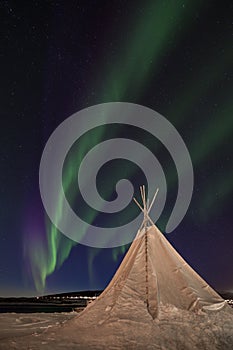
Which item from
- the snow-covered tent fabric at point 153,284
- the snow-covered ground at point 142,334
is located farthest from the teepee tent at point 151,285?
the snow-covered ground at point 142,334

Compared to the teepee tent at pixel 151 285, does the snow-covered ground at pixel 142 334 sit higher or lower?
lower

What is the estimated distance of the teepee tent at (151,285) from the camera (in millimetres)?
9398

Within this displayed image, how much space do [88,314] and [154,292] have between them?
2.07m

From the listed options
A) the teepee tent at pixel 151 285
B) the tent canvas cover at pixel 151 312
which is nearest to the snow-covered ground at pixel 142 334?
the tent canvas cover at pixel 151 312

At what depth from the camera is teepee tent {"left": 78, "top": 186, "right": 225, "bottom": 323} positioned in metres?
9.40

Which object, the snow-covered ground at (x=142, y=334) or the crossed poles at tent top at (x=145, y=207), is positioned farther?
the crossed poles at tent top at (x=145, y=207)

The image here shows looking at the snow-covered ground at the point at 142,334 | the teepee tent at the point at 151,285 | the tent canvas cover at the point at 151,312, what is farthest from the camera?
the teepee tent at the point at 151,285

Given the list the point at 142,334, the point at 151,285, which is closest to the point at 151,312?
the point at 151,285

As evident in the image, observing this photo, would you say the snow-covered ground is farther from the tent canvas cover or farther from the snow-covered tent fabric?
the snow-covered tent fabric

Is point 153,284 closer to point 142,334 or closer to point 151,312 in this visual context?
point 151,312

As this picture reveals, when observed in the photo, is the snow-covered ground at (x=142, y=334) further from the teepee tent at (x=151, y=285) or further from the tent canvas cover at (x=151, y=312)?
the teepee tent at (x=151, y=285)

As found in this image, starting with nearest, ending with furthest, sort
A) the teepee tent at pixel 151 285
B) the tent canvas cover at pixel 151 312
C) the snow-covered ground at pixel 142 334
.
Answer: the snow-covered ground at pixel 142 334 < the tent canvas cover at pixel 151 312 < the teepee tent at pixel 151 285

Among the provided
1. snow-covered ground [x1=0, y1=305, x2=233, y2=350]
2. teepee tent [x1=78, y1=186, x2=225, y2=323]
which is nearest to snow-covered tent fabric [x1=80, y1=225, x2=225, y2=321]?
teepee tent [x1=78, y1=186, x2=225, y2=323]

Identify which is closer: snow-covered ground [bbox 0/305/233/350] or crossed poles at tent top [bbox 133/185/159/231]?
snow-covered ground [bbox 0/305/233/350]
